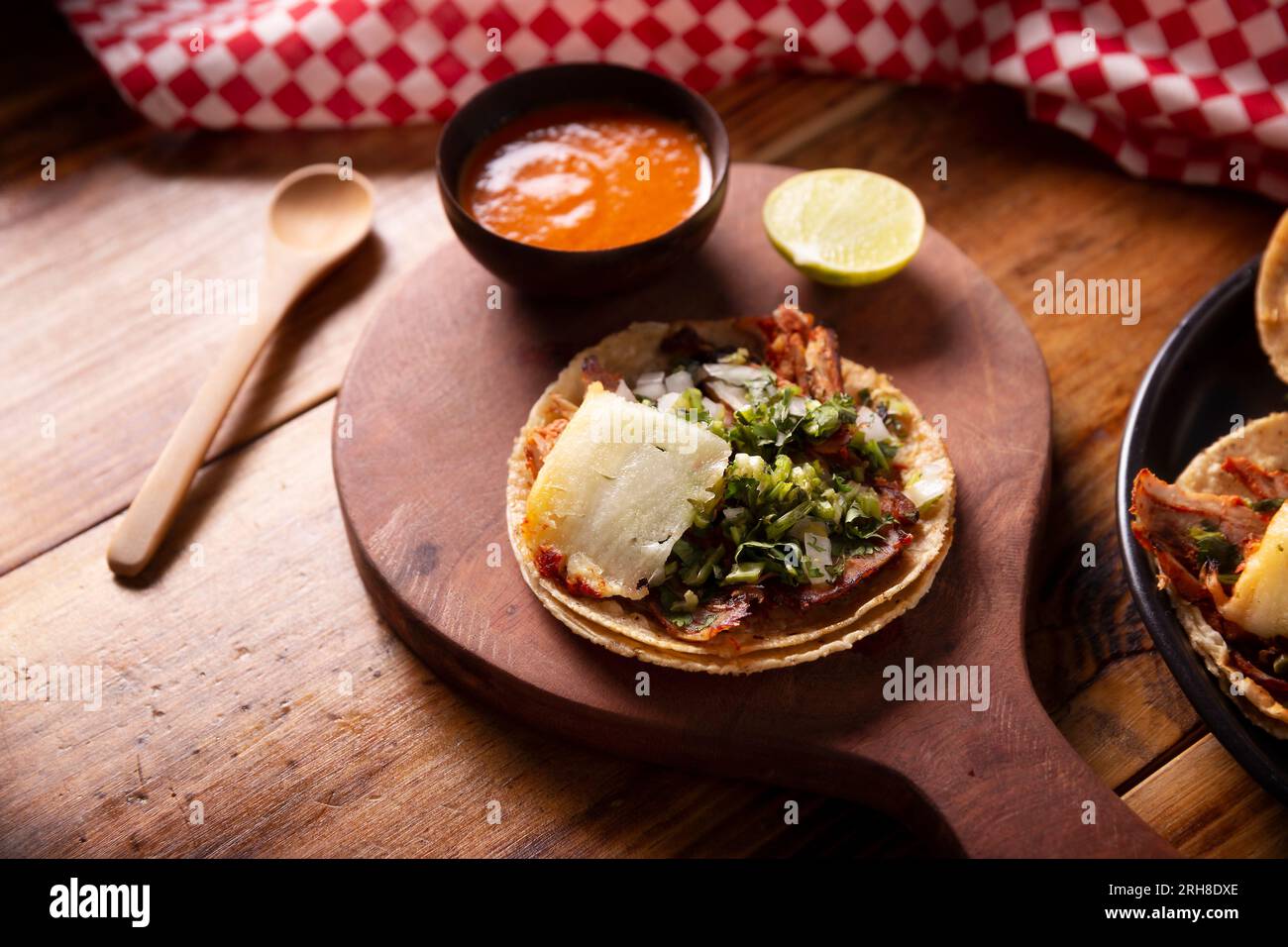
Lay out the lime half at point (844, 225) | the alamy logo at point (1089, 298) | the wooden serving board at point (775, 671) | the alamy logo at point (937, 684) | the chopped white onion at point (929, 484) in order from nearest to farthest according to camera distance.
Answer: the wooden serving board at point (775, 671) < the alamy logo at point (937, 684) < the chopped white onion at point (929, 484) < the lime half at point (844, 225) < the alamy logo at point (1089, 298)

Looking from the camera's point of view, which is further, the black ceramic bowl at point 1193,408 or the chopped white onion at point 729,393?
the chopped white onion at point 729,393

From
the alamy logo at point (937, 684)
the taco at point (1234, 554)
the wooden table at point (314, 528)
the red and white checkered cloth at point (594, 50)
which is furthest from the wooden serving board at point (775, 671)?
the red and white checkered cloth at point (594, 50)

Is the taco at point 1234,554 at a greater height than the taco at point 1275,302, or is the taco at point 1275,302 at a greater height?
the taco at point 1275,302

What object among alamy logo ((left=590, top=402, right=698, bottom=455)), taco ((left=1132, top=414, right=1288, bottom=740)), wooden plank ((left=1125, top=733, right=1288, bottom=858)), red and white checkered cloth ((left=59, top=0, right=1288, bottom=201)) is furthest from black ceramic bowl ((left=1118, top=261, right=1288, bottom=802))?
alamy logo ((left=590, top=402, right=698, bottom=455))

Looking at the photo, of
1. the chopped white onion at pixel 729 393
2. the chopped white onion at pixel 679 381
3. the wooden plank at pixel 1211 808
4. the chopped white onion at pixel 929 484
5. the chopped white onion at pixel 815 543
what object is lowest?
the wooden plank at pixel 1211 808

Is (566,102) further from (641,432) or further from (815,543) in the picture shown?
(815,543)

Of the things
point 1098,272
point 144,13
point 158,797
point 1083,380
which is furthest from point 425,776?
point 144,13

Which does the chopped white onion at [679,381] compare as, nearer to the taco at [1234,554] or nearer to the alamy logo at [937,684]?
the alamy logo at [937,684]

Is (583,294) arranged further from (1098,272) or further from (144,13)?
(144,13)
